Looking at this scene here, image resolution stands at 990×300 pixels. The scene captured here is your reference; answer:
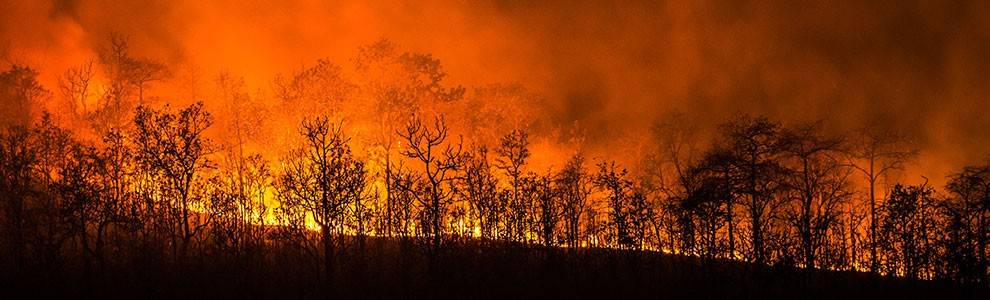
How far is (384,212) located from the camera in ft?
151

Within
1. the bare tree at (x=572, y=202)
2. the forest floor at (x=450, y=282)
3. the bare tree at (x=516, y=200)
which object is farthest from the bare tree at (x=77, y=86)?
the bare tree at (x=572, y=202)

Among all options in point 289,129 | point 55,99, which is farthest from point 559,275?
point 55,99

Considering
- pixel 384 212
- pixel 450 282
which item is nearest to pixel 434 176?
pixel 450 282

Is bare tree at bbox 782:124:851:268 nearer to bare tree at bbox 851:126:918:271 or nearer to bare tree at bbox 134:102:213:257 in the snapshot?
bare tree at bbox 851:126:918:271

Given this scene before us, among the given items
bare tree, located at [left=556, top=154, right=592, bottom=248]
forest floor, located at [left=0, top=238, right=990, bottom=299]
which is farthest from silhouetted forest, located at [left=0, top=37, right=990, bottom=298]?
bare tree, located at [left=556, top=154, right=592, bottom=248]

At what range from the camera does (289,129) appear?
176ft

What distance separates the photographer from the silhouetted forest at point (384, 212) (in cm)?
3388

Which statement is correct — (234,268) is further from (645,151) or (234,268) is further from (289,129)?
(645,151)

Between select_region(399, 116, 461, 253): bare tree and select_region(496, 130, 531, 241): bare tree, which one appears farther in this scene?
select_region(496, 130, 531, 241): bare tree

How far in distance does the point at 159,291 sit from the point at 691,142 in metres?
52.9

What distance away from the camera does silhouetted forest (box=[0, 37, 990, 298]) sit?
1334 inches

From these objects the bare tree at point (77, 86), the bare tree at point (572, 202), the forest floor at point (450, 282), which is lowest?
the forest floor at point (450, 282)

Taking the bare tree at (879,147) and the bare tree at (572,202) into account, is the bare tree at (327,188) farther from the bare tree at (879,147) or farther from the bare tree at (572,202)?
the bare tree at (879,147)

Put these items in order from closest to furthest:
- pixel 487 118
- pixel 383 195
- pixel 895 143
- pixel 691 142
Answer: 1. pixel 383 195
2. pixel 895 143
3. pixel 487 118
4. pixel 691 142
